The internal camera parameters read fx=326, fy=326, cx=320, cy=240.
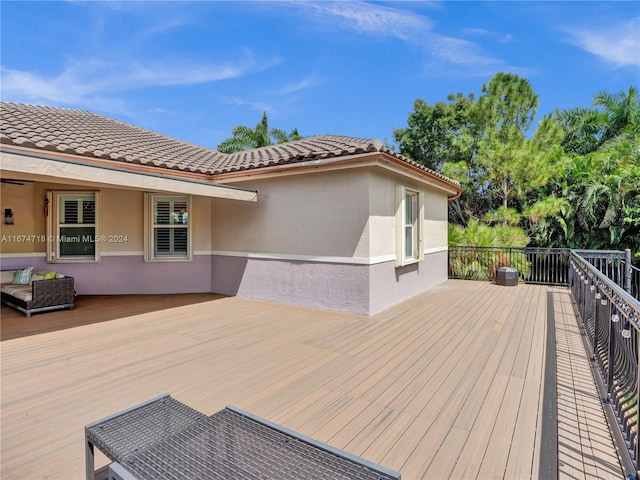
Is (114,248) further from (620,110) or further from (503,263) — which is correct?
(620,110)

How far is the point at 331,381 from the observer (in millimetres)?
3797

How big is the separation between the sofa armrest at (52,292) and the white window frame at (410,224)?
24.0 ft

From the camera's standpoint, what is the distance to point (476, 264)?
1220 cm

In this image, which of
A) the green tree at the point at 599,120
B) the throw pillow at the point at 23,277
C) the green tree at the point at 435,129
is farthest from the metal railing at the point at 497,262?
the throw pillow at the point at 23,277

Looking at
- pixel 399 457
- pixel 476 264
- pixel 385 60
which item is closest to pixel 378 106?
pixel 385 60

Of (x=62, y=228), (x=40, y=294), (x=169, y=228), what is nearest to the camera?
(x=40, y=294)

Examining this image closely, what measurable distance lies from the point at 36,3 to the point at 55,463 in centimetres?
1023

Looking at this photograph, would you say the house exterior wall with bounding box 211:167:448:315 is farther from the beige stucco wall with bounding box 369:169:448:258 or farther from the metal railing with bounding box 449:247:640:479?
the metal railing with bounding box 449:247:640:479

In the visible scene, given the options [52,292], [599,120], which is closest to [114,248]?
[52,292]

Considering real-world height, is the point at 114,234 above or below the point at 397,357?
above

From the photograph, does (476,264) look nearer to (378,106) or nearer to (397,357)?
(397,357)

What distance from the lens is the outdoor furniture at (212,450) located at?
1.66m

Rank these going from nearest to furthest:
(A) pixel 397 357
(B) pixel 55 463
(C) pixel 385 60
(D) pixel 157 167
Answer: (B) pixel 55 463 < (A) pixel 397 357 < (D) pixel 157 167 < (C) pixel 385 60

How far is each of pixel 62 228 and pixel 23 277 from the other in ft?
4.60
